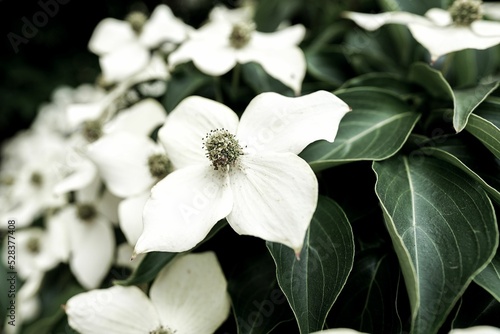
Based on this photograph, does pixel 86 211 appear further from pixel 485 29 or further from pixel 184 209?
pixel 485 29

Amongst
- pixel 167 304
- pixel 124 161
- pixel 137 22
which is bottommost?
pixel 167 304

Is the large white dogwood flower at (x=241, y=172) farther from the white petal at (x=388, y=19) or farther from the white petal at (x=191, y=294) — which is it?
the white petal at (x=388, y=19)

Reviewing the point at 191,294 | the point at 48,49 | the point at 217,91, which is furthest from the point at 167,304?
the point at 48,49

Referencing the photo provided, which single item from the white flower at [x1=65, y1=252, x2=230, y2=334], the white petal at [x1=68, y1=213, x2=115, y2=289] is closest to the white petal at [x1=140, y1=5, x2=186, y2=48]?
the white petal at [x1=68, y1=213, x2=115, y2=289]

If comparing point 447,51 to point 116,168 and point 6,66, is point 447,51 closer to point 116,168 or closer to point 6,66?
point 116,168

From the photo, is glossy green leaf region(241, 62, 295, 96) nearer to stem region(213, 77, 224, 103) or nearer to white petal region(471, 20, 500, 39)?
stem region(213, 77, 224, 103)

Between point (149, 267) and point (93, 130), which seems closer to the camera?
point (149, 267)

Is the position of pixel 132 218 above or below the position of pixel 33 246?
above
